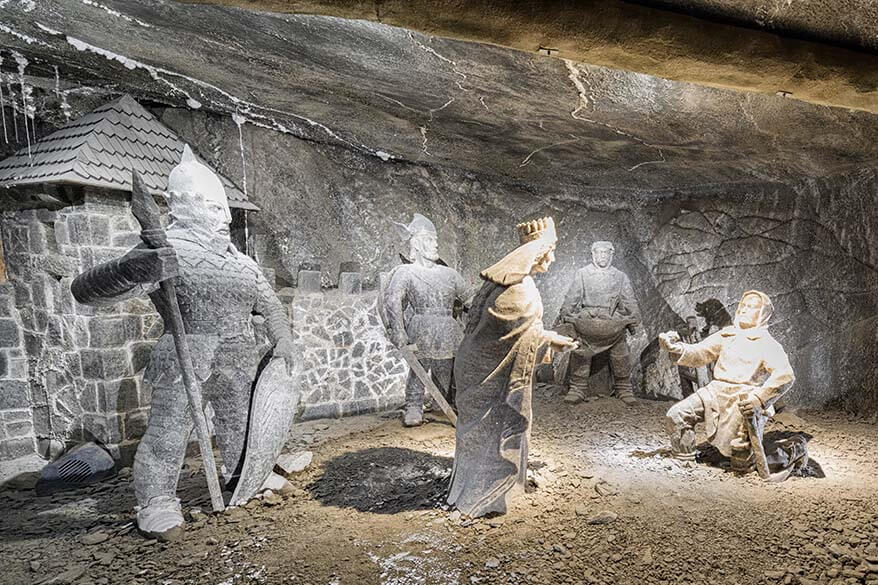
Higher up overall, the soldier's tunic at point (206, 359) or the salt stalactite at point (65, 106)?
the salt stalactite at point (65, 106)

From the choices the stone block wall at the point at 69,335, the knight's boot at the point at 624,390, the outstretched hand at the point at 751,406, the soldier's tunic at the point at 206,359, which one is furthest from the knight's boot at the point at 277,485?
the knight's boot at the point at 624,390

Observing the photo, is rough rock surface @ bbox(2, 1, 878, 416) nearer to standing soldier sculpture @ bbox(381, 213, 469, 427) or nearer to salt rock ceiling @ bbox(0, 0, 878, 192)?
salt rock ceiling @ bbox(0, 0, 878, 192)

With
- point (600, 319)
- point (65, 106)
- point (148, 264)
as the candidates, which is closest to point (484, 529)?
point (148, 264)

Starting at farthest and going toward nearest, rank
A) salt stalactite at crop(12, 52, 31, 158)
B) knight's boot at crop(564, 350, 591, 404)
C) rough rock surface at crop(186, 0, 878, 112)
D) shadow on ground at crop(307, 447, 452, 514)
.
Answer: knight's boot at crop(564, 350, 591, 404), salt stalactite at crop(12, 52, 31, 158), shadow on ground at crop(307, 447, 452, 514), rough rock surface at crop(186, 0, 878, 112)

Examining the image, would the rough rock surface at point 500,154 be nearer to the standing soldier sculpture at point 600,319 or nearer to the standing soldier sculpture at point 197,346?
the standing soldier sculpture at point 600,319

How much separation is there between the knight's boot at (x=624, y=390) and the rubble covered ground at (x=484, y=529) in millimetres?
1727

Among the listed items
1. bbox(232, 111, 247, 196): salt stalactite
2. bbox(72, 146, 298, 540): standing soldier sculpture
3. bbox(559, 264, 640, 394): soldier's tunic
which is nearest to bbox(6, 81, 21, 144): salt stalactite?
bbox(232, 111, 247, 196): salt stalactite

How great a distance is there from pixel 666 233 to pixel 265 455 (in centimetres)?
600

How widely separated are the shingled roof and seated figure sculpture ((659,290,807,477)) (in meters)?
4.93

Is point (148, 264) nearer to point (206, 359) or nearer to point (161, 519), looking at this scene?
point (206, 359)

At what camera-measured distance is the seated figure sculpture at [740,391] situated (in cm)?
386

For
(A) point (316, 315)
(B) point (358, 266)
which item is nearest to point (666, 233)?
(B) point (358, 266)

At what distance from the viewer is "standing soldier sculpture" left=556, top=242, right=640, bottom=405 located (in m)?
6.15

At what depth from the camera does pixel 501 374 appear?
3244mm
